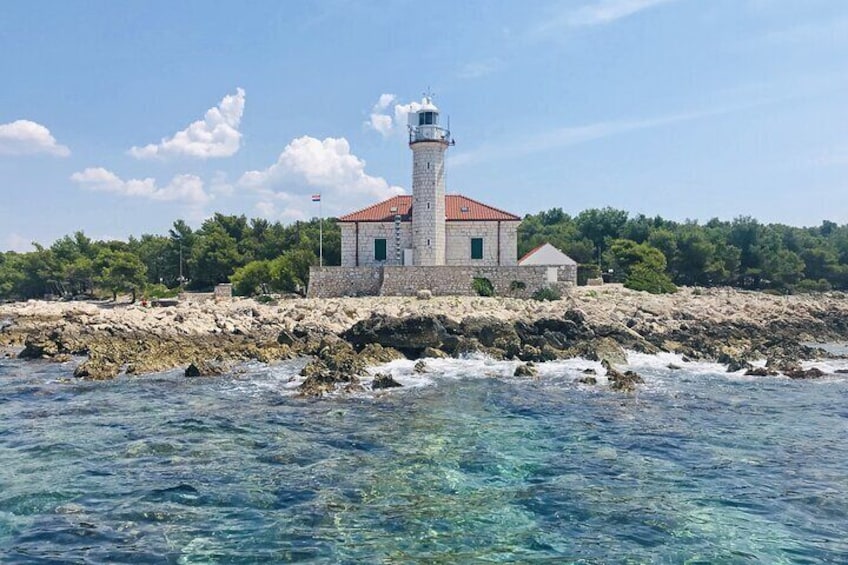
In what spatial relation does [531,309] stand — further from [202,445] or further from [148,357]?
[202,445]

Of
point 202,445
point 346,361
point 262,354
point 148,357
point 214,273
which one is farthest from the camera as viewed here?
point 214,273

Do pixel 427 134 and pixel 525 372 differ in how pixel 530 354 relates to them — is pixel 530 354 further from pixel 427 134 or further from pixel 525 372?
pixel 427 134

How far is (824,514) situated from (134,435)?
10.9 meters

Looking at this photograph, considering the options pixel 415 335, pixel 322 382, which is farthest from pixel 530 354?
pixel 322 382

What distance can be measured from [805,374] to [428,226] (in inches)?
797

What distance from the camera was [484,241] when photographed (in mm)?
36656

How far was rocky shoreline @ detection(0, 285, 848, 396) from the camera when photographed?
64.4 feet

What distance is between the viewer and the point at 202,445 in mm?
11211

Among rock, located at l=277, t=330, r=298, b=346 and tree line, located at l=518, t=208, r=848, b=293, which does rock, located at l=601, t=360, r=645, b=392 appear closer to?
rock, located at l=277, t=330, r=298, b=346

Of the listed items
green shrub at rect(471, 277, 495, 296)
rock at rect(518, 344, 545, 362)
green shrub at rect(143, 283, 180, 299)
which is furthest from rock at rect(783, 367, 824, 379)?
green shrub at rect(143, 283, 180, 299)

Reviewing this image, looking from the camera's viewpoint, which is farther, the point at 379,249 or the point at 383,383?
the point at 379,249

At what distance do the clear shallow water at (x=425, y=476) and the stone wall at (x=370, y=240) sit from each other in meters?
20.9

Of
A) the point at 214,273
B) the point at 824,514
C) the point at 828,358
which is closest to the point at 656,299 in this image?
the point at 828,358

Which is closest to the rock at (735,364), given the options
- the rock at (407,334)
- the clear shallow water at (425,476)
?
the clear shallow water at (425,476)
